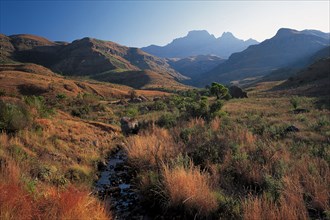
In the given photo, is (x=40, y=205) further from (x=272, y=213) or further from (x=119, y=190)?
(x=272, y=213)

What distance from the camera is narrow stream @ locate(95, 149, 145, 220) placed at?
7.10m

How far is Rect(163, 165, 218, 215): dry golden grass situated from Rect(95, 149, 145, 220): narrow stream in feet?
3.46

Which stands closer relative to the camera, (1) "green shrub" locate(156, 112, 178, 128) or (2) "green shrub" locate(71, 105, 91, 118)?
(1) "green shrub" locate(156, 112, 178, 128)

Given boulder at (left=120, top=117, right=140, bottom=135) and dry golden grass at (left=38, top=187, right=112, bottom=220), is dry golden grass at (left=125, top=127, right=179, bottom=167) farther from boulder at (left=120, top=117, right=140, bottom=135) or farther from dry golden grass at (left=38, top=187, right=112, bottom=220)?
boulder at (left=120, top=117, right=140, bottom=135)

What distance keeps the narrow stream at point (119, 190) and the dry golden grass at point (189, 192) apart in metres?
1.05

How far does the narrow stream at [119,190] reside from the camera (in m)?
7.10

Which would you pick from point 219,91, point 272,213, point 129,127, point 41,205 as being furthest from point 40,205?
point 219,91

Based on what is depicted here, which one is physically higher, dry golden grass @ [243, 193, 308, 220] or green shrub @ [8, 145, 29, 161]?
green shrub @ [8, 145, 29, 161]

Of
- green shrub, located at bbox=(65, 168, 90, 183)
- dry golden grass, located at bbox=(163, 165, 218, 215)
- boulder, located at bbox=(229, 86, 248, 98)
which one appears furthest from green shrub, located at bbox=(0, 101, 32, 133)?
boulder, located at bbox=(229, 86, 248, 98)

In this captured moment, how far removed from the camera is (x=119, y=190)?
8617 mm

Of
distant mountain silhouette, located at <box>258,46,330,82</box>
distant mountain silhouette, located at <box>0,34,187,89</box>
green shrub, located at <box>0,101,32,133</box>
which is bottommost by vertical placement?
distant mountain silhouette, located at <box>258,46,330,82</box>

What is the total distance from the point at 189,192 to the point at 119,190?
3031 millimetres

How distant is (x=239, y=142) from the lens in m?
11.2

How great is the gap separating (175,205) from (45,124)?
908cm
